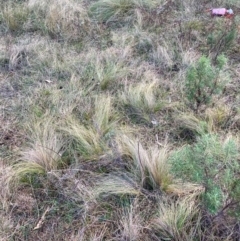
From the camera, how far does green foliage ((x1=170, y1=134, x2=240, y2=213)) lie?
224 centimetres

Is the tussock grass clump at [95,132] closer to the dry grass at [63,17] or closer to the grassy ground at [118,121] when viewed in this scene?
the grassy ground at [118,121]

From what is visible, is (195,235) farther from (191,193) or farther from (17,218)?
(17,218)

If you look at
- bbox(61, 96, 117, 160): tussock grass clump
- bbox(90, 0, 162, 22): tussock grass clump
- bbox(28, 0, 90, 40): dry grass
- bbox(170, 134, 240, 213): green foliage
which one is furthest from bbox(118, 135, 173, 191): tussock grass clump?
bbox(90, 0, 162, 22): tussock grass clump

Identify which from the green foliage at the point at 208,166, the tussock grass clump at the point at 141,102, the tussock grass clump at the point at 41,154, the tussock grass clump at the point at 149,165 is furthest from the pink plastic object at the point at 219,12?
the green foliage at the point at 208,166

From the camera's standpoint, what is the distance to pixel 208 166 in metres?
2.28

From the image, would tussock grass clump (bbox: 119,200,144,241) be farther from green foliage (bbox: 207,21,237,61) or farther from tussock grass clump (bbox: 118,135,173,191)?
green foliage (bbox: 207,21,237,61)

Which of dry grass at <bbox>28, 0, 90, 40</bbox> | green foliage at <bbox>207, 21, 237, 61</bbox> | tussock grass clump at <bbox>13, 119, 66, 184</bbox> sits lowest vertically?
tussock grass clump at <bbox>13, 119, 66, 184</bbox>

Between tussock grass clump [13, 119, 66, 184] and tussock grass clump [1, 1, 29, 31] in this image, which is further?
tussock grass clump [1, 1, 29, 31]

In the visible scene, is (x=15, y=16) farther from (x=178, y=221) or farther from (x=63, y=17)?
(x=178, y=221)

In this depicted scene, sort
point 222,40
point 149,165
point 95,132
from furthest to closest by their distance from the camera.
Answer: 1. point 222,40
2. point 95,132
3. point 149,165

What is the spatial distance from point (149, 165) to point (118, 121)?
29.1 inches

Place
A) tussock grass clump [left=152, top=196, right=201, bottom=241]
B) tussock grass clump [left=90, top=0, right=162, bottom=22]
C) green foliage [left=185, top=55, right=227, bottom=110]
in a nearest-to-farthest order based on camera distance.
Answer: tussock grass clump [left=152, top=196, right=201, bottom=241]
green foliage [left=185, top=55, right=227, bottom=110]
tussock grass clump [left=90, top=0, right=162, bottom=22]

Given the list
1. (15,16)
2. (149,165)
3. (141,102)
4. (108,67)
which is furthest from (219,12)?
(149,165)

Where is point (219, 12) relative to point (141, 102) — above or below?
above
